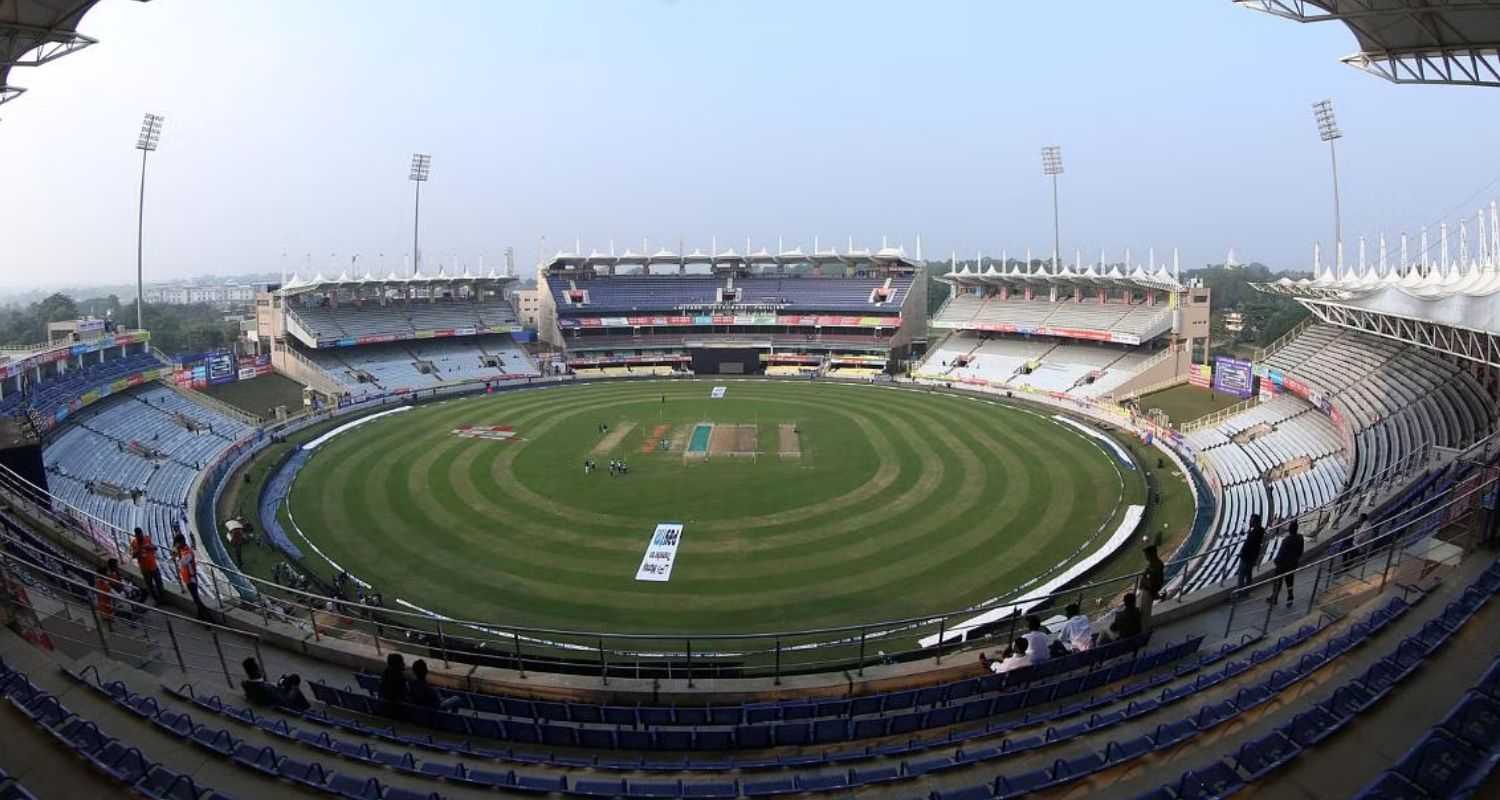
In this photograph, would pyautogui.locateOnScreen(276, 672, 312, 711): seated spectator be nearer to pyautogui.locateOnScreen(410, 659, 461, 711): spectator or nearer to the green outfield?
pyautogui.locateOnScreen(410, 659, 461, 711): spectator

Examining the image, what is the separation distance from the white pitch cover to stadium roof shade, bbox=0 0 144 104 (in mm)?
18036

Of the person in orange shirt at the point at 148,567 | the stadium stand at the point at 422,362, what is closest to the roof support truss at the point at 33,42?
the person in orange shirt at the point at 148,567

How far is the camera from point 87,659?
31.9ft

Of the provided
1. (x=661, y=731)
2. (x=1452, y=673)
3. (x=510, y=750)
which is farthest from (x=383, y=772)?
(x=1452, y=673)

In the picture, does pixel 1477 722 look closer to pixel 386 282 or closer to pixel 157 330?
pixel 386 282

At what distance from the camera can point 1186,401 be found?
156 feet

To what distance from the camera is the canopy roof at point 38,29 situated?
13.6m

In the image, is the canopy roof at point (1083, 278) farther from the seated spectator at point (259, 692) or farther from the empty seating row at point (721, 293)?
the seated spectator at point (259, 692)

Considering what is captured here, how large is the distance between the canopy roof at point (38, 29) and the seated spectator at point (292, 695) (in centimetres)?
1264

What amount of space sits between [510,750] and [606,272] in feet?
252

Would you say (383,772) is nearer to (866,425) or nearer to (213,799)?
(213,799)

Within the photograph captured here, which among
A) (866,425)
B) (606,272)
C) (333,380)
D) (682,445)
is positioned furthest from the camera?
(606,272)

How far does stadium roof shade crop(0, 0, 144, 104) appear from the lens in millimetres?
13586

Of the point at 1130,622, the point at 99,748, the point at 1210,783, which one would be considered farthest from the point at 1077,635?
the point at 99,748
